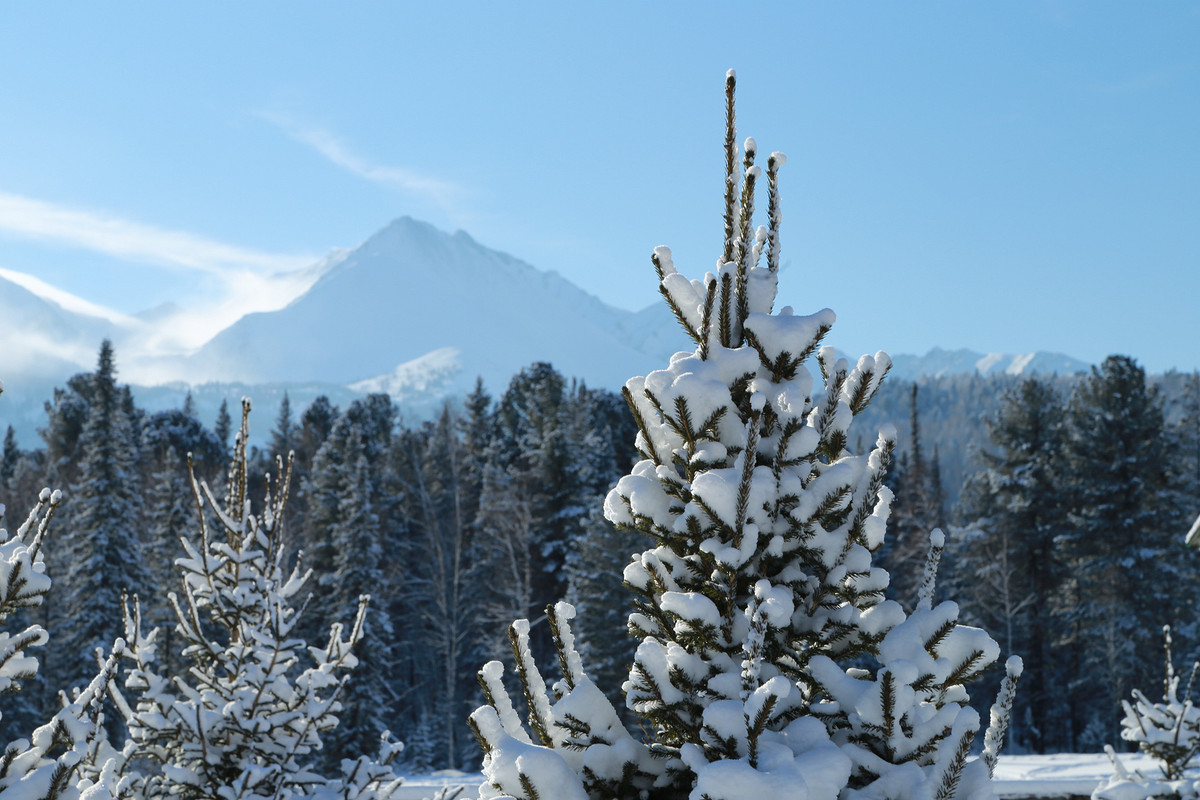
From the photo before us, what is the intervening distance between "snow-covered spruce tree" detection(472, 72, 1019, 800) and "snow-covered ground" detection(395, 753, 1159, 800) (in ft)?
28.0

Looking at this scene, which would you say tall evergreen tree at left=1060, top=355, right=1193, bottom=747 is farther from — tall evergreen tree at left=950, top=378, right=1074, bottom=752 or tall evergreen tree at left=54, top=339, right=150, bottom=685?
tall evergreen tree at left=54, top=339, right=150, bottom=685

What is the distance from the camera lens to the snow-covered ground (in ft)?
34.8

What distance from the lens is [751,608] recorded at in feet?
7.74

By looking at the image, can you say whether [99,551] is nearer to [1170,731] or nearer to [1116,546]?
[1170,731]

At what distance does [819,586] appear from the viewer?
2.66 meters

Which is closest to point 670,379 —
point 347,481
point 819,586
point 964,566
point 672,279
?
→ point 672,279

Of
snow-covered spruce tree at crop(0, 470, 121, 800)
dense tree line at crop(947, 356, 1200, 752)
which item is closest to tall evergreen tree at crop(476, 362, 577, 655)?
dense tree line at crop(947, 356, 1200, 752)

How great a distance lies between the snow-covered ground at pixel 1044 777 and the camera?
10609mm

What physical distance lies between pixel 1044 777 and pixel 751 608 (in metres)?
16.1

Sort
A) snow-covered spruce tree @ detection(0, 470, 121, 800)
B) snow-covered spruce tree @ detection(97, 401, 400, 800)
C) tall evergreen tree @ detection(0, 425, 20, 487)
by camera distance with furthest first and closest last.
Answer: tall evergreen tree @ detection(0, 425, 20, 487), snow-covered spruce tree @ detection(97, 401, 400, 800), snow-covered spruce tree @ detection(0, 470, 121, 800)

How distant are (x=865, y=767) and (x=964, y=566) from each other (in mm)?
33777

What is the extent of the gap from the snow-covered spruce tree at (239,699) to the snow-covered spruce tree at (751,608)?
3.08 meters

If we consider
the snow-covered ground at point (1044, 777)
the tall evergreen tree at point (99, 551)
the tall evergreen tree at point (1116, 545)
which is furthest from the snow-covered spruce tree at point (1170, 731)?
the tall evergreen tree at point (99, 551)

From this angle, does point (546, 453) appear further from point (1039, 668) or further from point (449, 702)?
point (1039, 668)
